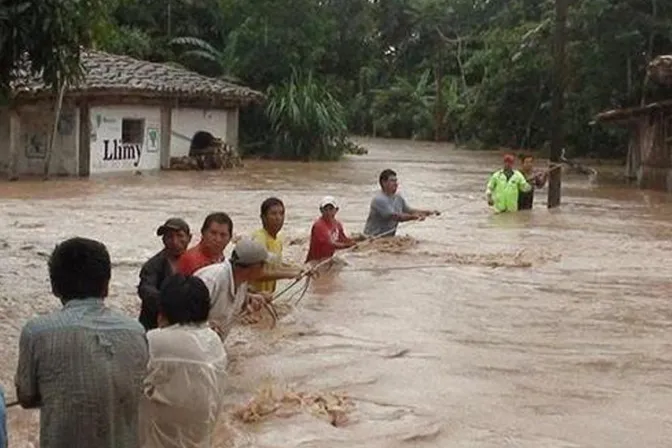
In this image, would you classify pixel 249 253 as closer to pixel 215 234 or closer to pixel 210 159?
pixel 215 234

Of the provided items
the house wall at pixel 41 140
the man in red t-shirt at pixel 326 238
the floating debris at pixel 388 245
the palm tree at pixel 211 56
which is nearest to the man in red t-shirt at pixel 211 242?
the man in red t-shirt at pixel 326 238

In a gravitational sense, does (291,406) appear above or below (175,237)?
below

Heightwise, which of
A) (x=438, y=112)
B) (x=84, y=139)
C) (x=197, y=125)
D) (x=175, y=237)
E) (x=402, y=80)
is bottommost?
(x=84, y=139)

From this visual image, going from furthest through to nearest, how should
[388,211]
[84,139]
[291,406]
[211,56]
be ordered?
[211,56] < [84,139] < [388,211] < [291,406]

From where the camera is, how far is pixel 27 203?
21.8 meters

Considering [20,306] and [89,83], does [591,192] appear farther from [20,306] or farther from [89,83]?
[20,306]

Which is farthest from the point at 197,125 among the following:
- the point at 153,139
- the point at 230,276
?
the point at 230,276

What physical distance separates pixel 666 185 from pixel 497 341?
19.5m

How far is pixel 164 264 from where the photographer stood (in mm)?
6938

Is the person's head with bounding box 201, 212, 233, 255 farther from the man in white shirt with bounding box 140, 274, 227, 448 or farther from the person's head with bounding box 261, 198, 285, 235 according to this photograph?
the man in white shirt with bounding box 140, 274, 227, 448

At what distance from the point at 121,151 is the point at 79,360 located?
2819 centimetres

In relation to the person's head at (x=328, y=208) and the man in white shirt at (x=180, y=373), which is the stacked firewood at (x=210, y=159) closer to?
the person's head at (x=328, y=208)

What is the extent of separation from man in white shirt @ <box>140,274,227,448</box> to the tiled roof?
23624 millimetres

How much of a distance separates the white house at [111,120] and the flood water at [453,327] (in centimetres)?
829
